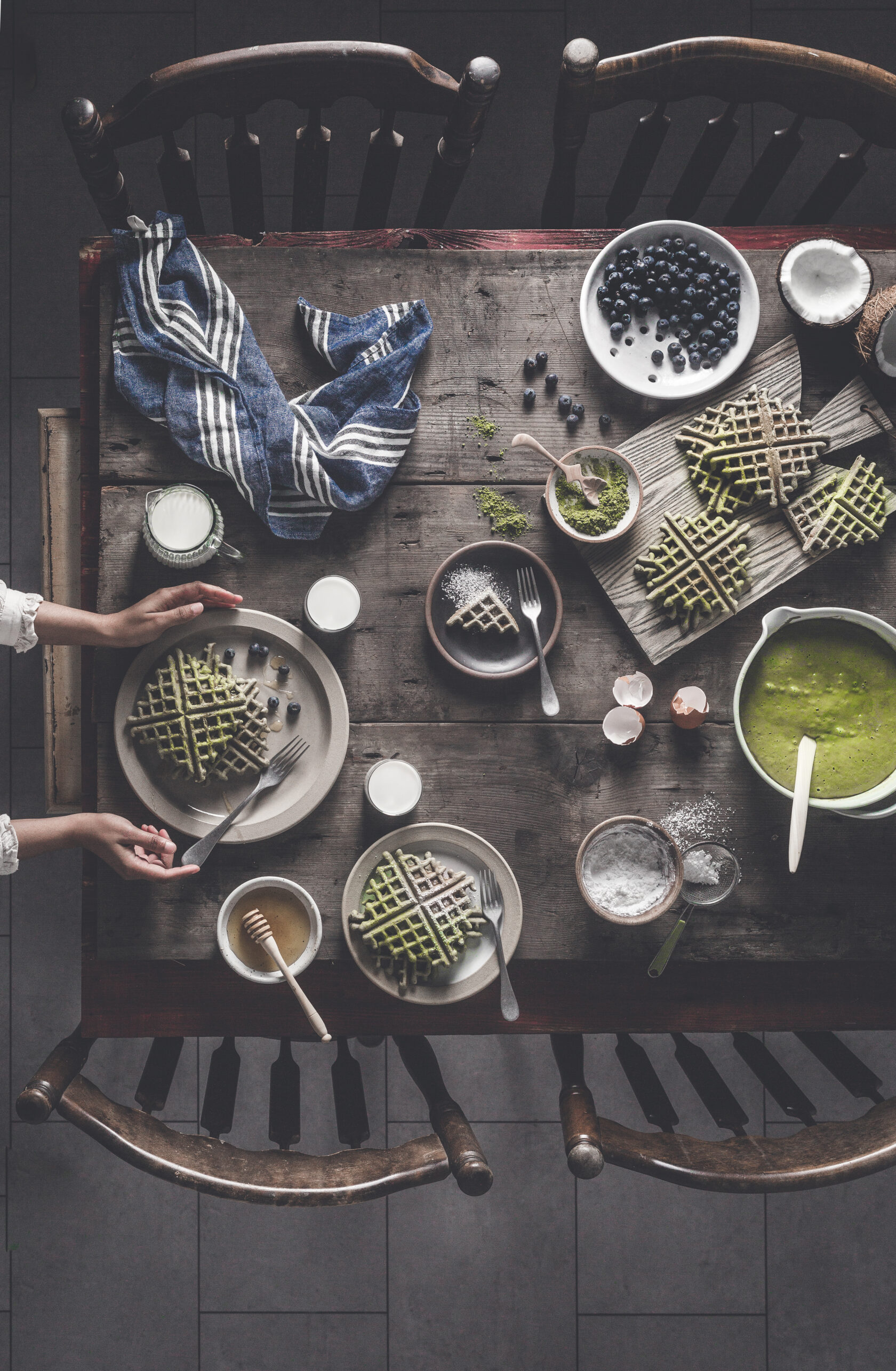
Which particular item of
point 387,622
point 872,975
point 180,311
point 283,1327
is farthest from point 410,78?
point 283,1327

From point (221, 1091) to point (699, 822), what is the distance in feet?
4.70

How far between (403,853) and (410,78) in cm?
188

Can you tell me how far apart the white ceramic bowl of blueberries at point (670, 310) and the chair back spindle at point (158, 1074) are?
211 centimetres

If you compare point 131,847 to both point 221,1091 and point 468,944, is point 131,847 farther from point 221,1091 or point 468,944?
point 468,944

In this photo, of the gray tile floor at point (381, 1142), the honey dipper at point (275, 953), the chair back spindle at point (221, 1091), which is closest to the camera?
the honey dipper at point (275, 953)

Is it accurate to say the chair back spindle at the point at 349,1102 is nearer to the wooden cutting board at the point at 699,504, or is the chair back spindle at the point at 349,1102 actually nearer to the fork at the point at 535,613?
the fork at the point at 535,613

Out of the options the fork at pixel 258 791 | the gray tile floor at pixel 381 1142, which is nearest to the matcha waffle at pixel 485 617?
the fork at pixel 258 791

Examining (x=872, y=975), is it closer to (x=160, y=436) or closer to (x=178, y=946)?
(x=178, y=946)

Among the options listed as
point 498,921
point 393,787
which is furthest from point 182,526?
point 498,921

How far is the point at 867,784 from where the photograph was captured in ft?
7.70

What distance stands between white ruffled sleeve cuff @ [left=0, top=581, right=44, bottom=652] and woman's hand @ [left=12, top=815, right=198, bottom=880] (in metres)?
0.45

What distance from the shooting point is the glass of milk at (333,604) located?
2.30 metres

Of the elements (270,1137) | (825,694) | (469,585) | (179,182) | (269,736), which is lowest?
(270,1137)

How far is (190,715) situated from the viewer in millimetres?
2225
